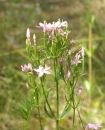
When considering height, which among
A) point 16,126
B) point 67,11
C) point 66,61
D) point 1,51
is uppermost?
point 67,11

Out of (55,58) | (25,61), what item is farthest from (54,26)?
(25,61)

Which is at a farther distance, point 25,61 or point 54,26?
point 25,61

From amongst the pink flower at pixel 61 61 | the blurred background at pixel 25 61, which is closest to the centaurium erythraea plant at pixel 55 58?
the pink flower at pixel 61 61

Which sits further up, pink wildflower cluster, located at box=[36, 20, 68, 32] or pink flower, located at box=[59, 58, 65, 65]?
pink wildflower cluster, located at box=[36, 20, 68, 32]

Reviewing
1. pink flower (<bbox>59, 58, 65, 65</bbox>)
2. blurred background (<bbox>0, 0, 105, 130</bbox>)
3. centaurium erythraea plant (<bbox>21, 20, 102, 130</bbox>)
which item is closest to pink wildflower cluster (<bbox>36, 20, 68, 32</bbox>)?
centaurium erythraea plant (<bbox>21, 20, 102, 130</bbox>)

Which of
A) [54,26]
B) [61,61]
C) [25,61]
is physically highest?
[25,61]

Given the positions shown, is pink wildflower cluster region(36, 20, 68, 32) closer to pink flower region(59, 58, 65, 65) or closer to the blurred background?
pink flower region(59, 58, 65, 65)

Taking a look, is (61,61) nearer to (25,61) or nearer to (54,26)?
(54,26)

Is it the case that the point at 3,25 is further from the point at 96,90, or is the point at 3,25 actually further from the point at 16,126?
the point at 16,126

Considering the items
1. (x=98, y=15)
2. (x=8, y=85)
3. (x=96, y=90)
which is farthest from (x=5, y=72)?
(x=98, y=15)
